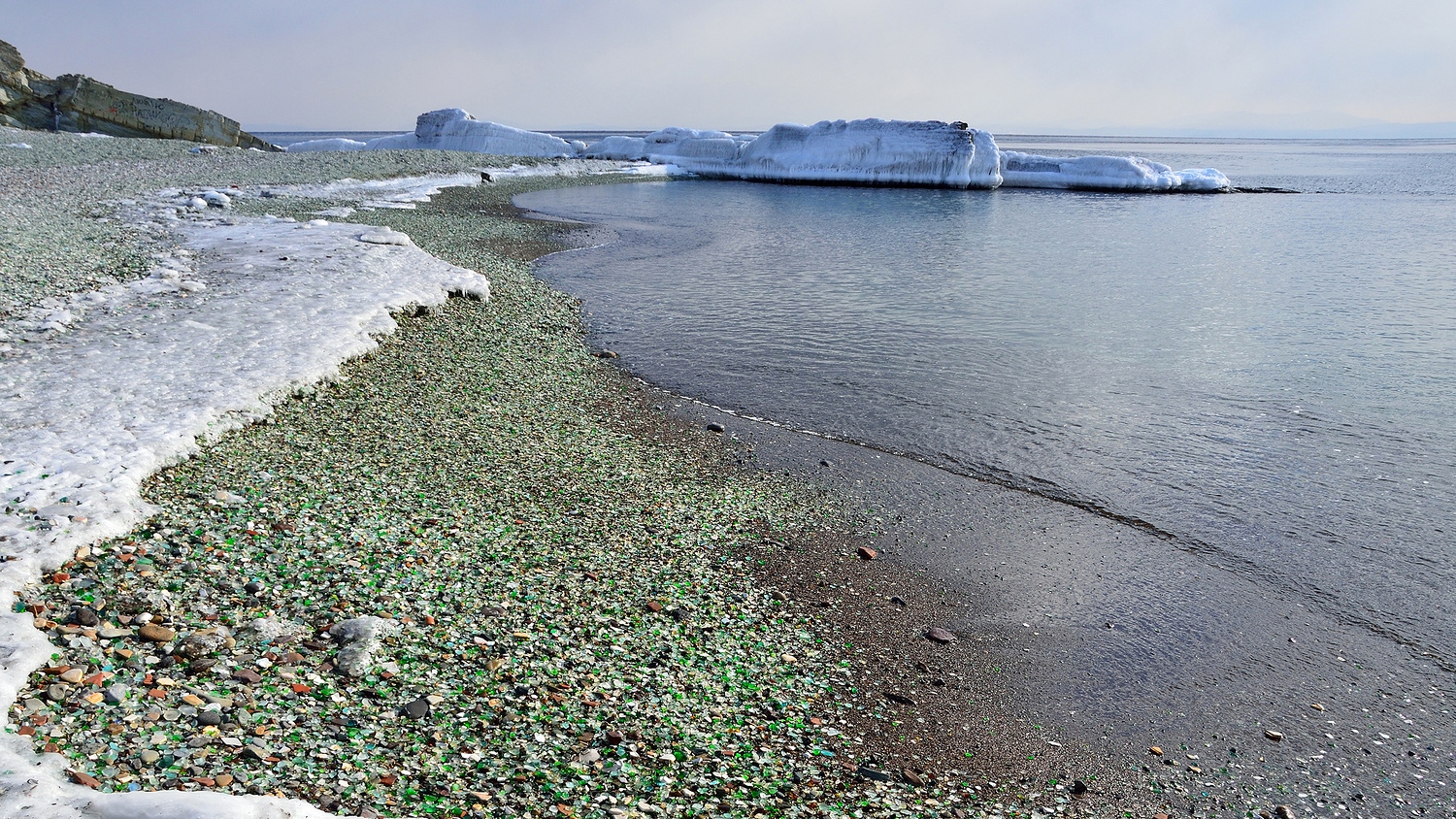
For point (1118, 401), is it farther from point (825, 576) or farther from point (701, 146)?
point (701, 146)

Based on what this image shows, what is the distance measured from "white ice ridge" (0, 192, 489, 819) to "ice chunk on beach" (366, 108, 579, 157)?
141 ft

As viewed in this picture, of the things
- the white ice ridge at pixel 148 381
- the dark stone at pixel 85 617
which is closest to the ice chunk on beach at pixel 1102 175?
the white ice ridge at pixel 148 381

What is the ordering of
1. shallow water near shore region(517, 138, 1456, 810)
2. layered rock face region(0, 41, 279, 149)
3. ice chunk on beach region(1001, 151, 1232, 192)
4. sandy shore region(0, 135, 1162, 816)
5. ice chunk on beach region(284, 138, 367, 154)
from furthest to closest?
1. ice chunk on beach region(284, 138, 367, 154)
2. ice chunk on beach region(1001, 151, 1232, 192)
3. layered rock face region(0, 41, 279, 149)
4. shallow water near shore region(517, 138, 1456, 810)
5. sandy shore region(0, 135, 1162, 816)

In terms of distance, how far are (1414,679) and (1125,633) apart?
1655mm

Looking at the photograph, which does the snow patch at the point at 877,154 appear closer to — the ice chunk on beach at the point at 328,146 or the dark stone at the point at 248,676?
the ice chunk on beach at the point at 328,146

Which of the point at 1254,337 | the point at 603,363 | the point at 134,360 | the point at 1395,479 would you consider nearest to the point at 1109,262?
the point at 1254,337

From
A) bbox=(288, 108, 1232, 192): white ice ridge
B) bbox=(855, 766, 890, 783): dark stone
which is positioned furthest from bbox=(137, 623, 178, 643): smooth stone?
bbox=(288, 108, 1232, 192): white ice ridge

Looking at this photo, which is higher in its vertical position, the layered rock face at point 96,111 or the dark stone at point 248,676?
the layered rock face at point 96,111

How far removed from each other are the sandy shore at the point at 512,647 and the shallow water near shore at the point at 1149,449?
0.77m

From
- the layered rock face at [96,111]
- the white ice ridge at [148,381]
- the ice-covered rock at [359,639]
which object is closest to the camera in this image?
the white ice ridge at [148,381]

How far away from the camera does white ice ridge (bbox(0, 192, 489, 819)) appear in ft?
9.91

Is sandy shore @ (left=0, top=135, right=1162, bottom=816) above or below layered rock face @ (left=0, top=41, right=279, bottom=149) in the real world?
below

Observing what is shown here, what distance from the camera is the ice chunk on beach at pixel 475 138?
177ft

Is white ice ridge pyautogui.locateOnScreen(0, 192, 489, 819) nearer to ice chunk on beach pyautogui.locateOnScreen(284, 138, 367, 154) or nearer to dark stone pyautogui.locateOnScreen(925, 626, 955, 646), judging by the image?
dark stone pyautogui.locateOnScreen(925, 626, 955, 646)
